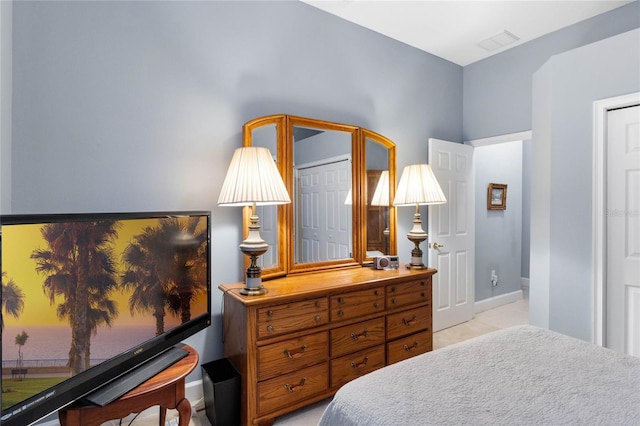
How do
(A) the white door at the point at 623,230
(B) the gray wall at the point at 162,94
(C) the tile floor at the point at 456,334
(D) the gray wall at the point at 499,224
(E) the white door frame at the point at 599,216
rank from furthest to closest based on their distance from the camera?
1. (D) the gray wall at the point at 499,224
2. (E) the white door frame at the point at 599,216
3. (A) the white door at the point at 623,230
4. (C) the tile floor at the point at 456,334
5. (B) the gray wall at the point at 162,94

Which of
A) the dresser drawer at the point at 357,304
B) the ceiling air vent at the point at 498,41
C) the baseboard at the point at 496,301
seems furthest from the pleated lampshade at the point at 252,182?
the baseboard at the point at 496,301

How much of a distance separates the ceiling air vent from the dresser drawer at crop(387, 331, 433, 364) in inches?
113

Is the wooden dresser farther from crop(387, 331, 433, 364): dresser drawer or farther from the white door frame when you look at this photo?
the white door frame

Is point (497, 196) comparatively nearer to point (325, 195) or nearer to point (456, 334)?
point (456, 334)

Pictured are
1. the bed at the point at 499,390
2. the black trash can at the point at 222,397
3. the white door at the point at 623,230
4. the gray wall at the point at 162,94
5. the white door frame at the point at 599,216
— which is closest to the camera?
the bed at the point at 499,390

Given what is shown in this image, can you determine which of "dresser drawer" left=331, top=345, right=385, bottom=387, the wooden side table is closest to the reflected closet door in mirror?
"dresser drawer" left=331, top=345, right=385, bottom=387

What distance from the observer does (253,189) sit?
2020 millimetres

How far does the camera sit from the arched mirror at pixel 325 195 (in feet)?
8.21

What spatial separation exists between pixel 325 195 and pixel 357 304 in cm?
89

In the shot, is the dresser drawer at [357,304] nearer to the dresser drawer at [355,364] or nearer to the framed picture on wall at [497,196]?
the dresser drawer at [355,364]

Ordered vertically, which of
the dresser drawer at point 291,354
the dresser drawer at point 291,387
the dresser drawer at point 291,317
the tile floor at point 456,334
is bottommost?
the tile floor at point 456,334

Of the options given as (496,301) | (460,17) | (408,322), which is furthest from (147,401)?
(496,301)

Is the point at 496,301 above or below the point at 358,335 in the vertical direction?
below

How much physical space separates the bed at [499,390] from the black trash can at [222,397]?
932mm
